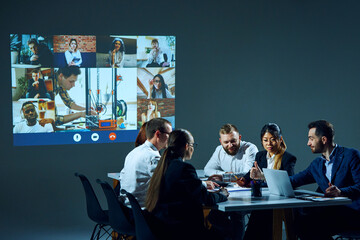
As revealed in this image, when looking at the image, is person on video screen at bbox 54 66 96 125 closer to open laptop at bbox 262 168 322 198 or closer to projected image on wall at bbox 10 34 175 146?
projected image on wall at bbox 10 34 175 146

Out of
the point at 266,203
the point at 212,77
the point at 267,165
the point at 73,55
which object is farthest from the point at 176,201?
the point at 212,77

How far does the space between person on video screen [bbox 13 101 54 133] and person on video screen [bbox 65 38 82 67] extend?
2.21 ft

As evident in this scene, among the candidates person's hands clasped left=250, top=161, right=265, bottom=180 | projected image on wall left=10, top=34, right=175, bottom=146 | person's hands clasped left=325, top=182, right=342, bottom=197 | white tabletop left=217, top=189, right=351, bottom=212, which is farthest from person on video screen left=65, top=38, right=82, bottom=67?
person's hands clasped left=325, top=182, right=342, bottom=197

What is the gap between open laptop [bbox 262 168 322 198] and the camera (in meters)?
4.60

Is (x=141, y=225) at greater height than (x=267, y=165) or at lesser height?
lesser

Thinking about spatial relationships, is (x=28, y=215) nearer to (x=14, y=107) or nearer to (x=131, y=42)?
(x=14, y=107)

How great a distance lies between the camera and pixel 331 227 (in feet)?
15.1

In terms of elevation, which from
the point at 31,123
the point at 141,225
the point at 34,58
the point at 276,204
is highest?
the point at 34,58

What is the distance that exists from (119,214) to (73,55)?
8.76 ft

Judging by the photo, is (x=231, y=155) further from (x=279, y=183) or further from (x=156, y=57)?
(x=156, y=57)

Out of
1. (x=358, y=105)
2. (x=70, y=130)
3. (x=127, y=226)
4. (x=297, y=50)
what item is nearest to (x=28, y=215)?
(x=70, y=130)

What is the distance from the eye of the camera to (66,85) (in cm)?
662

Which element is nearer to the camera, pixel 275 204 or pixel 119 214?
pixel 275 204

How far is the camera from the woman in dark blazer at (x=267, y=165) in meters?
5.02
